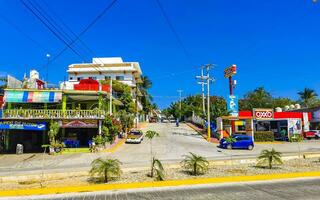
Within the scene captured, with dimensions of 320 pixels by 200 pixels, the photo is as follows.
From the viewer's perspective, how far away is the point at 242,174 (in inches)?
687

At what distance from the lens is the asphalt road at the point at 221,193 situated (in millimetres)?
12375

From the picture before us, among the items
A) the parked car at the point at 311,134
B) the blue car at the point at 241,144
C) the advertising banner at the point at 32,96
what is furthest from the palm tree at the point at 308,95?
the advertising banner at the point at 32,96

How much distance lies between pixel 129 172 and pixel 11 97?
2296 cm

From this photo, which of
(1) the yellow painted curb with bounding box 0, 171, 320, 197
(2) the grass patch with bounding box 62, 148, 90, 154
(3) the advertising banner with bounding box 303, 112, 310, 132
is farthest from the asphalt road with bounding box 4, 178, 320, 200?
(3) the advertising banner with bounding box 303, 112, 310, 132

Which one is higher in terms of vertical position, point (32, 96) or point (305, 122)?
point (32, 96)

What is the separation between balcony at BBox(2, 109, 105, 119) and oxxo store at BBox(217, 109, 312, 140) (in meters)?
20.0

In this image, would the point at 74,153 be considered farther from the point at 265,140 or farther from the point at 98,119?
the point at 265,140

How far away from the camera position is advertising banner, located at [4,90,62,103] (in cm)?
3603

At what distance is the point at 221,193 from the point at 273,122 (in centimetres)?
4436

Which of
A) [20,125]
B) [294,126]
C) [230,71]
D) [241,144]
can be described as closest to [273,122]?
[294,126]

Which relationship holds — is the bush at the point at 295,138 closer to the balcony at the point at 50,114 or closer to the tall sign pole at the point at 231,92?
the tall sign pole at the point at 231,92

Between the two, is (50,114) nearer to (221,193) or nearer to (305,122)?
(221,193)

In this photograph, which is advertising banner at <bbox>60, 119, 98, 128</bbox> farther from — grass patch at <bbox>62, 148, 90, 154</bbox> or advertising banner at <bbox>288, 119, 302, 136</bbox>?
advertising banner at <bbox>288, 119, 302, 136</bbox>

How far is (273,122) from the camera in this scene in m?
54.3
